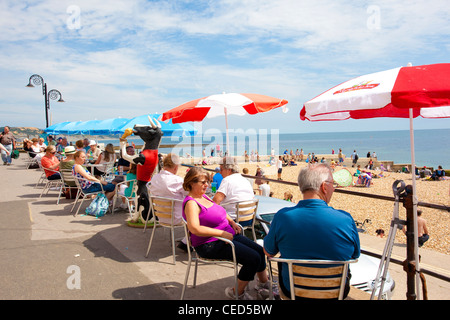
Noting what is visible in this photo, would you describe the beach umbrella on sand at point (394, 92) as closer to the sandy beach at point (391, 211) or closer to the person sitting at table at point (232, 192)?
the person sitting at table at point (232, 192)

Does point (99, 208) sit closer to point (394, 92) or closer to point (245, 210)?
point (245, 210)

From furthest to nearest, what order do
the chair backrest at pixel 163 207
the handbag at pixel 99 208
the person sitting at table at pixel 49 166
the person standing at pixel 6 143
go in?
the person standing at pixel 6 143, the person sitting at table at pixel 49 166, the handbag at pixel 99 208, the chair backrest at pixel 163 207

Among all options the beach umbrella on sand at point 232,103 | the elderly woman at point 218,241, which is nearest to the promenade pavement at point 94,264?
the elderly woman at point 218,241

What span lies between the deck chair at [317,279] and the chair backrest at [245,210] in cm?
166

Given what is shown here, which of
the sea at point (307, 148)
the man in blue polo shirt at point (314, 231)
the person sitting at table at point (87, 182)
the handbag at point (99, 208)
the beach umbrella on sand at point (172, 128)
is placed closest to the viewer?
the man in blue polo shirt at point (314, 231)

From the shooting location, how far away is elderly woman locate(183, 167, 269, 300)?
281 cm

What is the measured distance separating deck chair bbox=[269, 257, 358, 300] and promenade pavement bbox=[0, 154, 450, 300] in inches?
48.9

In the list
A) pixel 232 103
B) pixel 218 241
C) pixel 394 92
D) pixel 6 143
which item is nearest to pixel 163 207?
pixel 218 241

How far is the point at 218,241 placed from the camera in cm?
291

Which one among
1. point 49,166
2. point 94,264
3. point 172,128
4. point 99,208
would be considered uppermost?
point 172,128

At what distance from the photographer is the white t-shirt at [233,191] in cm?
379

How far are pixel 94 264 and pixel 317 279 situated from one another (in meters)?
2.80

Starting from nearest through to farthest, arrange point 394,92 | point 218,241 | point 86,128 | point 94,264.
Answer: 1. point 394,92
2. point 218,241
3. point 94,264
4. point 86,128
